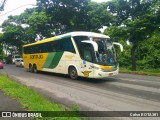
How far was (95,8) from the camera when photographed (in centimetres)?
3192

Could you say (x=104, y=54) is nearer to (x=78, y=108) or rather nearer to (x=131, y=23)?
(x=78, y=108)

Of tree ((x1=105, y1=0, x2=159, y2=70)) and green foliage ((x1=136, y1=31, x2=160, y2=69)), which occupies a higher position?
tree ((x1=105, y1=0, x2=159, y2=70))

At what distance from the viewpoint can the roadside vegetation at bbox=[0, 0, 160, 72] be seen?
23562 millimetres

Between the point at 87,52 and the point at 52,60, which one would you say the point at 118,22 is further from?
the point at 87,52

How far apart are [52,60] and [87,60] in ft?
17.8

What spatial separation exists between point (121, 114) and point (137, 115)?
52 cm

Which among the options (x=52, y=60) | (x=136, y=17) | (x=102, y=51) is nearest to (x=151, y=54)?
(x=136, y=17)

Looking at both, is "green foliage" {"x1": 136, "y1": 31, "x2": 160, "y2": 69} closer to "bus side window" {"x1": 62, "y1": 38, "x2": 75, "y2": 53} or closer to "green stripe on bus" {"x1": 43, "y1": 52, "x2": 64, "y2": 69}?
"green stripe on bus" {"x1": 43, "y1": 52, "x2": 64, "y2": 69}

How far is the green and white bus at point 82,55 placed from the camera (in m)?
15.3

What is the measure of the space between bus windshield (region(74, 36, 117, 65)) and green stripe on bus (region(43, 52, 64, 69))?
300cm

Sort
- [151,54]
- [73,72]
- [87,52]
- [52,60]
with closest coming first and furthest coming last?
[87,52], [73,72], [52,60], [151,54]

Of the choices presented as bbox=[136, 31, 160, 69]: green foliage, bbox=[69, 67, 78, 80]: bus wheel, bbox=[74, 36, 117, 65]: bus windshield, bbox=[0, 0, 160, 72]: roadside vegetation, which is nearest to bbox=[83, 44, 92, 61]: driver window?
bbox=[74, 36, 117, 65]: bus windshield

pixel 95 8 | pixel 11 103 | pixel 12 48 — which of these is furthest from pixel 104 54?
pixel 12 48

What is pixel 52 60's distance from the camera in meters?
20.5
